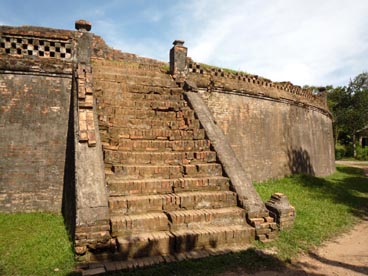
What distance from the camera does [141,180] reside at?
16.8 ft

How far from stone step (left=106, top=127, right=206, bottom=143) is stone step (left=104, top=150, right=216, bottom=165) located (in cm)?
51

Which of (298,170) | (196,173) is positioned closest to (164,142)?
(196,173)

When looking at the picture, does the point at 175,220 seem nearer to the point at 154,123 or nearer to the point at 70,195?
the point at 70,195

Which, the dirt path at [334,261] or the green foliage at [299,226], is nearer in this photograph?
the green foliage at [299,226]

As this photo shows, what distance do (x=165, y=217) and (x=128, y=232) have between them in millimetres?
643

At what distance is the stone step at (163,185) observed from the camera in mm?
4844

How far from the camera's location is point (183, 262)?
3.90 meters

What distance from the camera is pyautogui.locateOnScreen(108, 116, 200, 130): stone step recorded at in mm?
6465

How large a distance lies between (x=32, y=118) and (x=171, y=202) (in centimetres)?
439

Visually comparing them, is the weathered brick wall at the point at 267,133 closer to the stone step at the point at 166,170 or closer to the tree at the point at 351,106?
the stone step at the point at 166,170

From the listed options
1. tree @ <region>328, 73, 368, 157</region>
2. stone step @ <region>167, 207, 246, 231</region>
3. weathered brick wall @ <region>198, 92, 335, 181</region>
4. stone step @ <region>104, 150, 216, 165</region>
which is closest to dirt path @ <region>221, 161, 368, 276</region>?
stone step @ <region>167, 207, 246, 231</region>

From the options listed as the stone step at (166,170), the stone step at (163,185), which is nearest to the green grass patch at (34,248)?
the stone step at (163,185)

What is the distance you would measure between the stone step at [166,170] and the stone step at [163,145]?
608mm

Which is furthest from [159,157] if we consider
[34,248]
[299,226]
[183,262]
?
[299,226]
